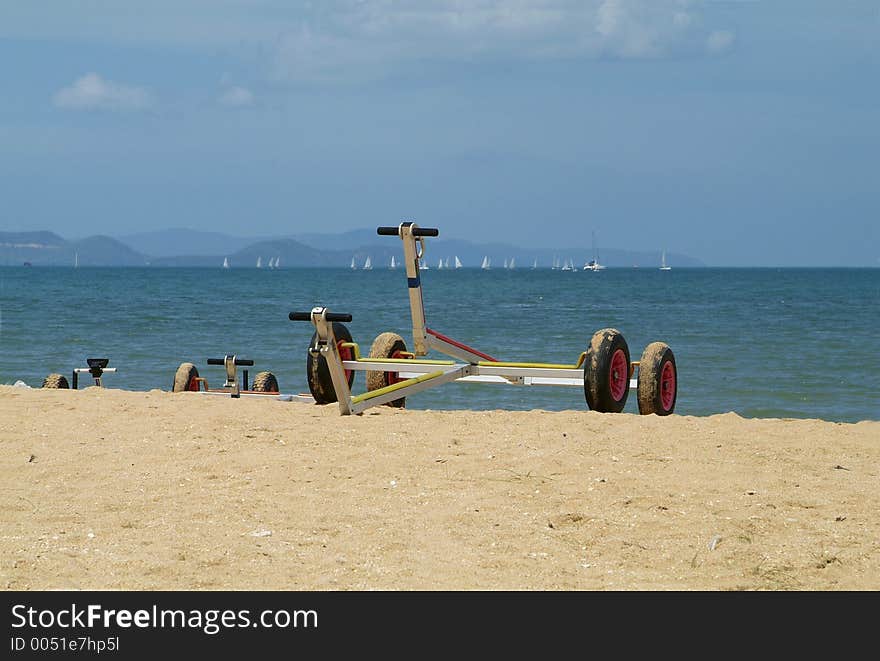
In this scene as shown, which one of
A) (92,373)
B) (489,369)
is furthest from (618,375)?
(92,373)

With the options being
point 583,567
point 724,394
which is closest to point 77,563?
point 583,567

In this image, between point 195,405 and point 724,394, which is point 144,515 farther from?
point 724,394

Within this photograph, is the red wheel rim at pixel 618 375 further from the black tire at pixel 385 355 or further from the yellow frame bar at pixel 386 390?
the black tire at pixel 385 355

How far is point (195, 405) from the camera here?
10602 millimetres

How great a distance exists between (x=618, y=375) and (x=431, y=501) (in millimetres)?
4488

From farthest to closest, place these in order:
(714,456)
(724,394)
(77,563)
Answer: (724,394), (714,456), (77,563)

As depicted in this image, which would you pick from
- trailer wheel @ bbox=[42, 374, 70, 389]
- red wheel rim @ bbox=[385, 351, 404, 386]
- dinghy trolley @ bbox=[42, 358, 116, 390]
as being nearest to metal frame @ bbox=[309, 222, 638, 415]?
red wheel rim @ bbox=[385, 351, 404, 386]

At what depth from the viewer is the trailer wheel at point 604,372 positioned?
10680mm

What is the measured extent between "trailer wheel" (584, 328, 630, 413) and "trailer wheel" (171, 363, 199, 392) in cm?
491

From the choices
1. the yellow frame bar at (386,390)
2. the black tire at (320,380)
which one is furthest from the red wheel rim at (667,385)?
the black tire at (320,380)

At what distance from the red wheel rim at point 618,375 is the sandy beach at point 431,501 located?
3.15 ft

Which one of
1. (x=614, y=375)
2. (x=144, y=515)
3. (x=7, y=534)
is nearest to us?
(x=7, y=534)

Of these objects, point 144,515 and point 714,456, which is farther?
point 714,456
